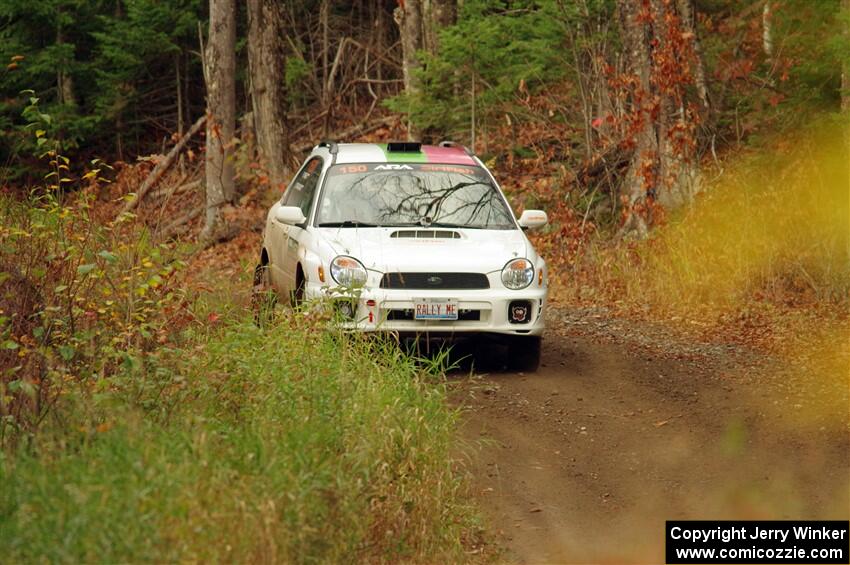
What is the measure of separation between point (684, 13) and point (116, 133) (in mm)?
15481

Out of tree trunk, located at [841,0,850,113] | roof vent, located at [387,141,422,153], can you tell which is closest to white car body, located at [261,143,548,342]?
roof vent, located at [387,141,422,153]

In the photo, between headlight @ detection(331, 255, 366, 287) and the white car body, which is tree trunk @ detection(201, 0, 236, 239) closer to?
the white car body

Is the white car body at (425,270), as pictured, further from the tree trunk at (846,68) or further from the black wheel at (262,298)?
the tree trunk at (846,68)

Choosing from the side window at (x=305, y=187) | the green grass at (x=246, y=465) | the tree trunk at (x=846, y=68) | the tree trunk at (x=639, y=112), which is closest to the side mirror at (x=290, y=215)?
the side window at (x=305, y=187)

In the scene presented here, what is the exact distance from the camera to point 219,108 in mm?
23641

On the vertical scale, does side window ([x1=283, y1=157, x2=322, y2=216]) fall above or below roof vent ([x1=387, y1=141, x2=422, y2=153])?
below

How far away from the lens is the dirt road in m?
7.36

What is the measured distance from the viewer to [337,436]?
266 inches

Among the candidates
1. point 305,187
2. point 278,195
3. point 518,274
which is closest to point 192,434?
point 518,274

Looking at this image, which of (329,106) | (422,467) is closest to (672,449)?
(422,467)

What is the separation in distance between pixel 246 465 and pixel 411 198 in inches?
221

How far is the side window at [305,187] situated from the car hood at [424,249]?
2.93 ft

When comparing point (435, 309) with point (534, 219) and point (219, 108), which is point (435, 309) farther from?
point (219, 108)

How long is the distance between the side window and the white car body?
1.19ft
